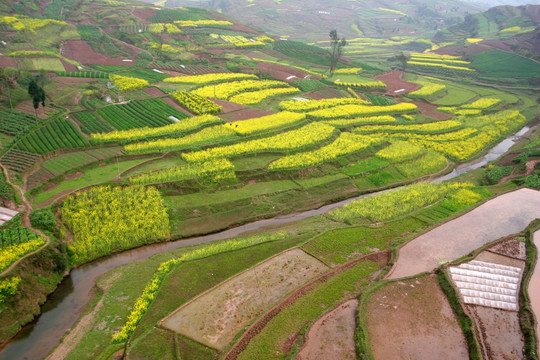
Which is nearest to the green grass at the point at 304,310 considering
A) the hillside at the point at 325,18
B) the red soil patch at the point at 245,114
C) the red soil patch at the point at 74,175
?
the red soil patch at the point at 74,175

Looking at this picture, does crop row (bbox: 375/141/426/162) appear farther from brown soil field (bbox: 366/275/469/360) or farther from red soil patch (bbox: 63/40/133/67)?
red soil patch (bbox: 63/40/133/67)

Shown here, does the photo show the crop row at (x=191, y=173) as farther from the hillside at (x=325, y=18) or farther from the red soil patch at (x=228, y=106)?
the hillside at (x=325, y=18)

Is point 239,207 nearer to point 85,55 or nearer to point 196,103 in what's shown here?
point 196,103

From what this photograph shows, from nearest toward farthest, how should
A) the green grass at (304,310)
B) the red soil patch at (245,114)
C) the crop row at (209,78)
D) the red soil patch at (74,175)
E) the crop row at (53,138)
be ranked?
the green grass at (304,310) → the red soil patch at (74,175) → the crop row at (53,138) → the red soil patch at (245,114) → the crop row at (209,78)

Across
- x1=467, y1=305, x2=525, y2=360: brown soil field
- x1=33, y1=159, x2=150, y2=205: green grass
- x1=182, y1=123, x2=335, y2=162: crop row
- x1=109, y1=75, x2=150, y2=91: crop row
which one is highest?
x1=109, y1=75, x2=150, y2=91: crop row

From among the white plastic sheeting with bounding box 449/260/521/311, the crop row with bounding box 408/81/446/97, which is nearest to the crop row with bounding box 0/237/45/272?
the white plastic sheeting with bounding box 449/260/521/311

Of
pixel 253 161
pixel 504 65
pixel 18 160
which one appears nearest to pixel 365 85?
pixel 504 65

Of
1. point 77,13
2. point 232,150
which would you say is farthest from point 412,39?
point 232,150

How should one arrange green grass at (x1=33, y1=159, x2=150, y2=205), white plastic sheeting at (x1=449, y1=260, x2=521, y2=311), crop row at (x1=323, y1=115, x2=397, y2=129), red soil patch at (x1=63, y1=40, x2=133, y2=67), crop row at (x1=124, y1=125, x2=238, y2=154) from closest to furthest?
white plastic sheeting at (x1=449, y1=260, x2=521, y2=311)
green grass at (x1=33, y1=159, x2=150, y2=205)
crop row at (x1=124, y1=125, x2=238, y2=154)
crop row at (x1=323, y1=115, x2=397, y2=129)
red soil patch at (x1=63, y1=40, x2=133, y2=67)
